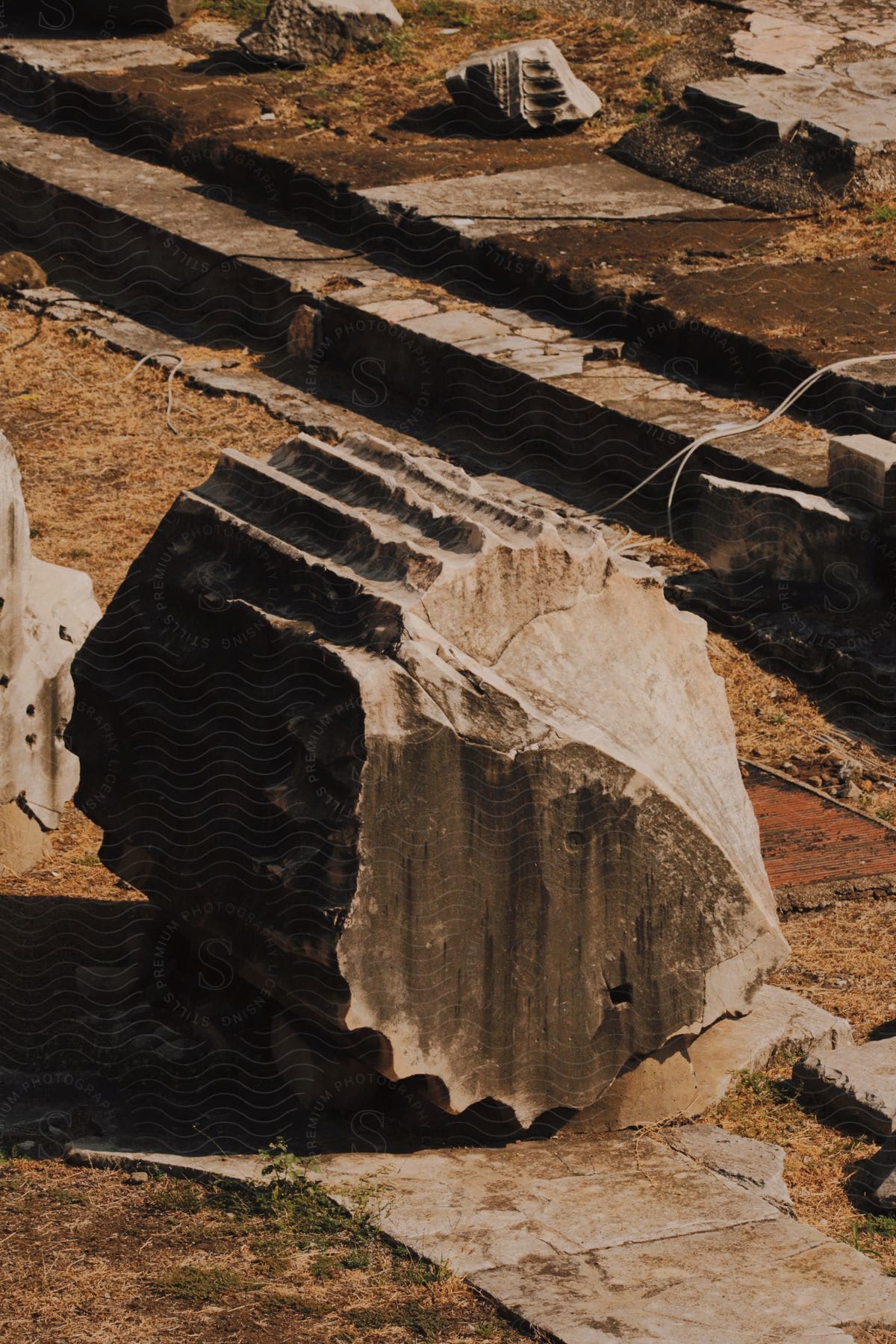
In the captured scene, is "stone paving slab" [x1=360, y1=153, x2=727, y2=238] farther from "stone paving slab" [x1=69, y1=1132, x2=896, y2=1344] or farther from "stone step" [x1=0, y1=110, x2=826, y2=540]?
"stone paving slab" [x1=69, y1=1132, x2=896, y2=1344]

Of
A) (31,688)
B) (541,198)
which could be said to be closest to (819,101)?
(541,198)

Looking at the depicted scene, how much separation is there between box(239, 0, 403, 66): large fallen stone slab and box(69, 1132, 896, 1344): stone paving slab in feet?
34.3

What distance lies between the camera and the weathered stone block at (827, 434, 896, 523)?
273 inches

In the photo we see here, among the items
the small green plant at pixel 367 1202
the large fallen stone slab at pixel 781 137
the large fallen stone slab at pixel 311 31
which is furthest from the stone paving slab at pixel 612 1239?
the large fallen stone slab at pixel 311 31

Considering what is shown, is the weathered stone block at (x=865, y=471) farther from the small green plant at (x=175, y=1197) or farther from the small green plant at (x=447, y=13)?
the small green plant at (x=447, y=13)

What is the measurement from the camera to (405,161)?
11.2 meters

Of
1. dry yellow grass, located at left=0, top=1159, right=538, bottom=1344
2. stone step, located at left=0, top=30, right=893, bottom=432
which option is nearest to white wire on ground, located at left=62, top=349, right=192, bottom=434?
stone step, located at left=0, top=30, right=893, bottom=432

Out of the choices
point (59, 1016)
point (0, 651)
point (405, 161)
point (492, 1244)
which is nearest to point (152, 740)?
point (59, 1016)

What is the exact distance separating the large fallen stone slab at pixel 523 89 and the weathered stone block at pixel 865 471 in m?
5.06

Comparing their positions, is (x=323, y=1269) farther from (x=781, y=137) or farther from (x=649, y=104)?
(x=649, y=104)

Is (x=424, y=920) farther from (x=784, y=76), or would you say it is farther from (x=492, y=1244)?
(x=784, y=76)

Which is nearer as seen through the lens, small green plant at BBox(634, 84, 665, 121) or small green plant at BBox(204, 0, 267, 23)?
small green plant at BBox(634, 84, 665, 121)

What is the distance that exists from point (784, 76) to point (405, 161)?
7.85 ft

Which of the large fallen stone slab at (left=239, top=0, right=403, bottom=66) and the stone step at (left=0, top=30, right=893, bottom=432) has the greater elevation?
the large fallen stone slab at (left=239, top=0, right=403, bottom=66)
